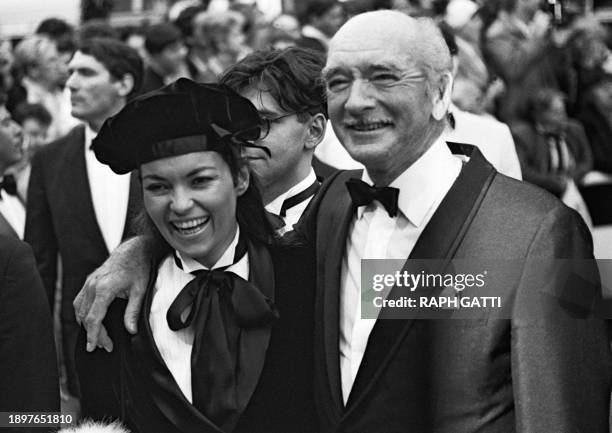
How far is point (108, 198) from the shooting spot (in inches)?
213

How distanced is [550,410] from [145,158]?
119cm

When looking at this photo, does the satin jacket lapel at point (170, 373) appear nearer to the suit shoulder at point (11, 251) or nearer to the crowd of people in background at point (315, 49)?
the suit shoulder at point (11, 251)

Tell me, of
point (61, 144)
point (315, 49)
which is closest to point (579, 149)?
point (315, 49)

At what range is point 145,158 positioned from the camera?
122 inches

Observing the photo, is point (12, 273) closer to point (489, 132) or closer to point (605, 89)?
point (489, 132)

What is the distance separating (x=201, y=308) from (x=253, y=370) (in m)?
0.21

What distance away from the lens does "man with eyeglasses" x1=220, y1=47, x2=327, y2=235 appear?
391 cm

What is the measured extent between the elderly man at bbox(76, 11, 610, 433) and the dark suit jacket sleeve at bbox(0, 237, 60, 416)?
30cm

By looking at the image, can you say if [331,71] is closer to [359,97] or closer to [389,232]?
[359,97]

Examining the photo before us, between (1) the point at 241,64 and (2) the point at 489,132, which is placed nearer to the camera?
(1) the point at 241,64

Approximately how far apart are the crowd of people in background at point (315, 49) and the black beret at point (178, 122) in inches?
56.9

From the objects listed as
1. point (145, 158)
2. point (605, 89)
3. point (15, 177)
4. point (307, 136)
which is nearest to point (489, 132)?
point (307, 136)

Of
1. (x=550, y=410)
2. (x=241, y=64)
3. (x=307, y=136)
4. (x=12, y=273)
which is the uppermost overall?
(x=241, y=64)

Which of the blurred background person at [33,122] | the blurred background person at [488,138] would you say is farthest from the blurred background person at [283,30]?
the blurred background person at [488,138]
